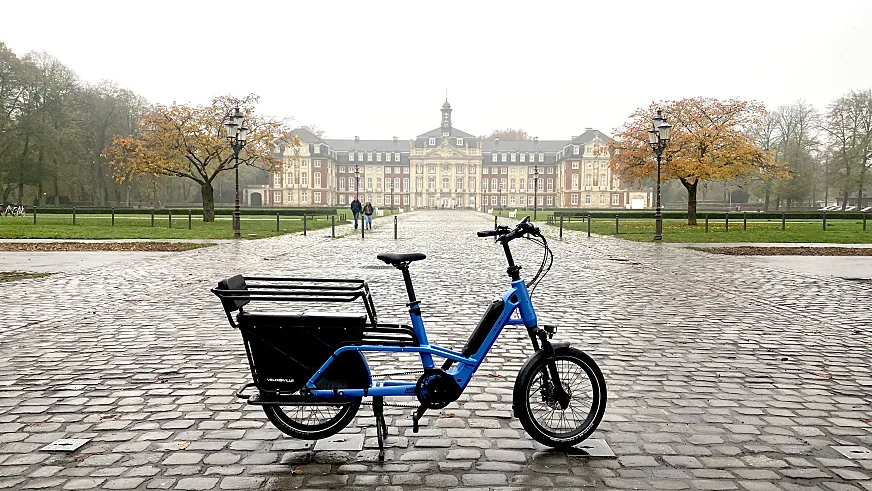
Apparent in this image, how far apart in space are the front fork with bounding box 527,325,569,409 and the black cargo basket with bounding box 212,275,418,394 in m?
0.70

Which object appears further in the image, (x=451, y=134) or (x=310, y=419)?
(x=451, y=134)

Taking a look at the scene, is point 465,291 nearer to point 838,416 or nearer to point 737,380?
point 737,380

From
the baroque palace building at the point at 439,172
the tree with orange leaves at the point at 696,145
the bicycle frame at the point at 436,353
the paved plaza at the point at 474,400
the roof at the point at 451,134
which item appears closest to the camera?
the paved plaza at the point at 474,400

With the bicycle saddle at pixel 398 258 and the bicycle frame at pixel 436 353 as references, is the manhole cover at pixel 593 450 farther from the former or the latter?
the bicycle saddle at pixel 398 258

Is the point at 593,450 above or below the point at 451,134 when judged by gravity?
below

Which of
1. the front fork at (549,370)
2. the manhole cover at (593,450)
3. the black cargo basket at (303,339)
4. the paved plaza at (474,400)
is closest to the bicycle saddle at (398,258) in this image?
the black cargo basket at (303,339)

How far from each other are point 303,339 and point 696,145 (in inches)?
1381

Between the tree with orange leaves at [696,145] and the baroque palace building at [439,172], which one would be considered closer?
the tree with orange leaves at [696,145]

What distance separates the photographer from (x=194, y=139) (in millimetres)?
35438

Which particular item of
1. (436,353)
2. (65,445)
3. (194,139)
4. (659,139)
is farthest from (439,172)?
(65,445)

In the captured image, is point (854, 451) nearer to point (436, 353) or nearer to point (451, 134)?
point (436, 353)

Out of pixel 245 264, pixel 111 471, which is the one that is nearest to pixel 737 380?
pixel 111 471

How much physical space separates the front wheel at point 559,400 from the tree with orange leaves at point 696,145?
1292 inches

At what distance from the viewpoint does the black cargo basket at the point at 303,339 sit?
12.0 ft
